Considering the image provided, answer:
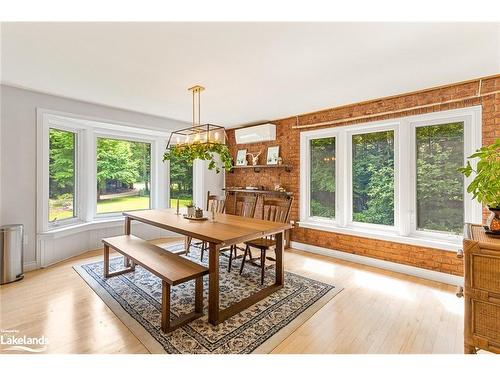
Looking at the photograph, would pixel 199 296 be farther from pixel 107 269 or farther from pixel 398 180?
pixel 398 180

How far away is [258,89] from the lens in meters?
3.16

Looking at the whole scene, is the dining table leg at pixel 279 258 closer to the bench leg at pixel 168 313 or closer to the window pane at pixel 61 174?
the bench leg at pixel 168 313

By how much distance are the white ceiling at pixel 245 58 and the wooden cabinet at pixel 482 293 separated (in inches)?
63.8

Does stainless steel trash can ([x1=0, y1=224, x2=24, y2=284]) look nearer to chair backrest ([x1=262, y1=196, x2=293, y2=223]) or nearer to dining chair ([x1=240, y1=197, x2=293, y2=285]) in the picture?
dining chair ([x1=240, y1=197, x2=293, y2=285])

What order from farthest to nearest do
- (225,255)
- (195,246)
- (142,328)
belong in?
(195,246)
(225,255)
(142,328)

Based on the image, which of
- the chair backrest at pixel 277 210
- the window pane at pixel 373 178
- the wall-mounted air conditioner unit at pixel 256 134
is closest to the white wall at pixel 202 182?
the wall-mounted air conditioner unit at pixel 256 134

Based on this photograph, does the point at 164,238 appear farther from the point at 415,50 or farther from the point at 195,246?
the point at 415,50

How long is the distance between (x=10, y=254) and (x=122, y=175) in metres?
2.15

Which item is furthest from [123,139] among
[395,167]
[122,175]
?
[395,167]

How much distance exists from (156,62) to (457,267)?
4137mm

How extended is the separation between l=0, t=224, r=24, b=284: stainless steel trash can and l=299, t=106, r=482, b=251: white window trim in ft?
13.4

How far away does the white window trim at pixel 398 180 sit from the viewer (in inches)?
116

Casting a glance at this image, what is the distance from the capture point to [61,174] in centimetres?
391

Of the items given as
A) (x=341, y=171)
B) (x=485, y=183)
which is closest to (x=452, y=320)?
(x=485, y=183)
